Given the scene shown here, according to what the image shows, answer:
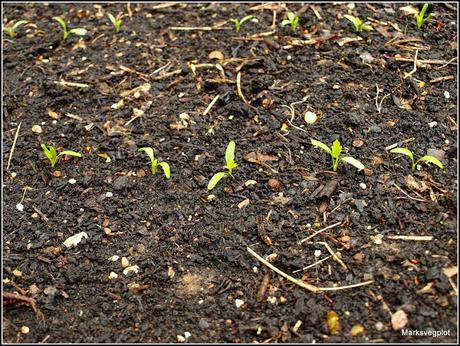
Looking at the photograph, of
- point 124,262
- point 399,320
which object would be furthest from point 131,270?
point 399,320

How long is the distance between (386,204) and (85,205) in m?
1.42

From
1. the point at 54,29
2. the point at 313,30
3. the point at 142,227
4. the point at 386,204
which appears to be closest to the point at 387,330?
the point at 386,204

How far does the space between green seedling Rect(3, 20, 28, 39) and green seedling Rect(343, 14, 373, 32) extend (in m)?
2.13

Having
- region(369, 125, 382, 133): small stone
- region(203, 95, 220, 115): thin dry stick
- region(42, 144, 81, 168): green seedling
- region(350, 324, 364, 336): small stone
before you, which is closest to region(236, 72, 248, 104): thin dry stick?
region(203, 95, 220, 115): thin dry stick

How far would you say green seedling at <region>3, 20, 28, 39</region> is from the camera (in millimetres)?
3527

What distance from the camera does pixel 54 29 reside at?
361 cm

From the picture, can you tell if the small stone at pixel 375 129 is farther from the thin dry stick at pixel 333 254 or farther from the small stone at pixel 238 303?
the small stone at pixel 238 303

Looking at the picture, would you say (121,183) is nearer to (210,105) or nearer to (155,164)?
(155,164)

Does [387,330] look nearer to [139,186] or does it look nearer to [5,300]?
[139,186]

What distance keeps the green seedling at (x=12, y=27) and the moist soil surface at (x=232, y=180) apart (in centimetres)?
5

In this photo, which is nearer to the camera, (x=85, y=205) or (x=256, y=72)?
(x=85, y=205)

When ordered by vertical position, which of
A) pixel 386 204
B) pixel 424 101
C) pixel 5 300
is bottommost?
pixel 5 300

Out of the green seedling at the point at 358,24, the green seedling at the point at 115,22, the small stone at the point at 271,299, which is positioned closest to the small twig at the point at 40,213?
the small stone at the point at 271,299

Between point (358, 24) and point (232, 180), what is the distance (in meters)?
1.32
